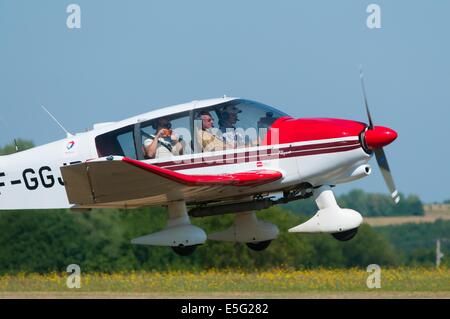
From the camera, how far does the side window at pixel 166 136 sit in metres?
16.3

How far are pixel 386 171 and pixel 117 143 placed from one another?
4.26 metres

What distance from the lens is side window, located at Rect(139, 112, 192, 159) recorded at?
53.5ft

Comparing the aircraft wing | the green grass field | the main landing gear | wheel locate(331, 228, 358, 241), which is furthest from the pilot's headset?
the green grass field

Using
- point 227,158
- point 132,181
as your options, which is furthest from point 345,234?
point 132,181

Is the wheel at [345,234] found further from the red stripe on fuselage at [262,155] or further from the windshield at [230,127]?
the windshield at [230,127]

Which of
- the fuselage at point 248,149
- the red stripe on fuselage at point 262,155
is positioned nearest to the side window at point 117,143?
the fuselage at point 248,149

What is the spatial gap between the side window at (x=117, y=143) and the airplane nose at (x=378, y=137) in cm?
361

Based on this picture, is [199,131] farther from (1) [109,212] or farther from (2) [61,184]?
(1) [109,212]

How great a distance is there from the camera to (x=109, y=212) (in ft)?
92.1

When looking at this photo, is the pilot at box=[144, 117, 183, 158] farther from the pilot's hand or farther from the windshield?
the windshield

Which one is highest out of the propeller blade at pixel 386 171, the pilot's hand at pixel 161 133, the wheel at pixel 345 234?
the pilot's hand at pixel 161 133

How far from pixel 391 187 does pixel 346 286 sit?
173cm

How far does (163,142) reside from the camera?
16422 millimetres

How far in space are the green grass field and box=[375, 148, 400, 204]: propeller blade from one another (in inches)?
57.7
